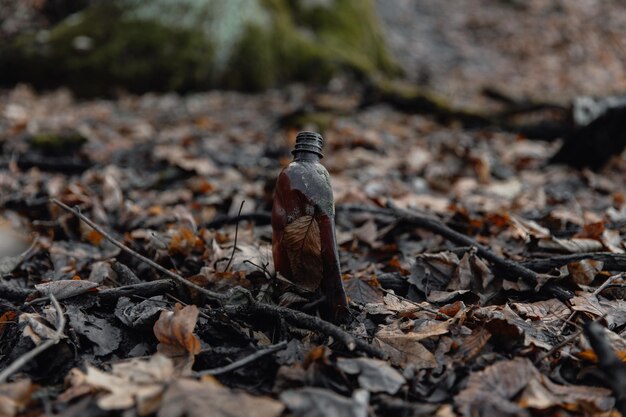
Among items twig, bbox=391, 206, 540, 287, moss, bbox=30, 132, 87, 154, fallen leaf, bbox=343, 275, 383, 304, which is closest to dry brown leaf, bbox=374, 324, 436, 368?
fallen leaf, bbox=343, 275, 383, 304

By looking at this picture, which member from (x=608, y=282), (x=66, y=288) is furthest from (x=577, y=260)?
(x=66, y=288)

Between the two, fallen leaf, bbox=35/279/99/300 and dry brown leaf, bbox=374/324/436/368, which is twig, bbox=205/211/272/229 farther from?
dry brown leaf, bbox=374/324/436/368

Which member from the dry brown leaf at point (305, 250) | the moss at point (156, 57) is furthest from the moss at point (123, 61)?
the dry brown leaf at point (305, 250)

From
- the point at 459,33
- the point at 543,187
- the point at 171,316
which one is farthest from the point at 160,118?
the point at 459,33

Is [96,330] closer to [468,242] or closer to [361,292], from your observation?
[361,292]

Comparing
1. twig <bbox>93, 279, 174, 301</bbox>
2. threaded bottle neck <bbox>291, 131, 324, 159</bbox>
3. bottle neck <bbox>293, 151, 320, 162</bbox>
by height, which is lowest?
twig <bbox>93, 279, 174, 301</bbox>
